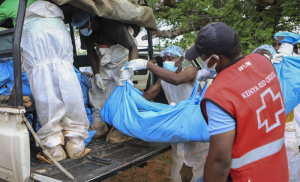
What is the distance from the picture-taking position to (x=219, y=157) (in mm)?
1421

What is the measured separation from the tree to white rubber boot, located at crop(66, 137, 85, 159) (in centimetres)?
445

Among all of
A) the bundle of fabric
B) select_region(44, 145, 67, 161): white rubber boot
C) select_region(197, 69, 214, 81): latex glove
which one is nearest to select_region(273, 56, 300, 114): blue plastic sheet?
the bundle of fabric

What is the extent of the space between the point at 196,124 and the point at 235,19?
15.3 feet

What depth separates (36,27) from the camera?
244 centimetres

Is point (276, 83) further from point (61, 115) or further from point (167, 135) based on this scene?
point (61, 115)

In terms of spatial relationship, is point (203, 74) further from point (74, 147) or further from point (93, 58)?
point (93, 58)

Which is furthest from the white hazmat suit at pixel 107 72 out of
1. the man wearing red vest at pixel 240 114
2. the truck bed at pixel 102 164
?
the man wearing red vest at pixel 240 114

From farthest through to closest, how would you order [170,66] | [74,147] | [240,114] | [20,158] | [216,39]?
[170,66] < [74,147] < [20,158] < [216,39] < [240,114]

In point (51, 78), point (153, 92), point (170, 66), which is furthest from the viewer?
point (153, 92)

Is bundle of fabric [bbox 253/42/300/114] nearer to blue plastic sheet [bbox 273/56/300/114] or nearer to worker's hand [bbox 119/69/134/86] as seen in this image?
blue plastic sheet [bbox 273/56/300/114]

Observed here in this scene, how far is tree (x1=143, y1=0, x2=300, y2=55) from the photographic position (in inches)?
234

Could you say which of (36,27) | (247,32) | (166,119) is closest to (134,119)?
(166,119)

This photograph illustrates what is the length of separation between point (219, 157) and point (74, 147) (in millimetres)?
1572

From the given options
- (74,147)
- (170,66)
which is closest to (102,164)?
(74,147)
